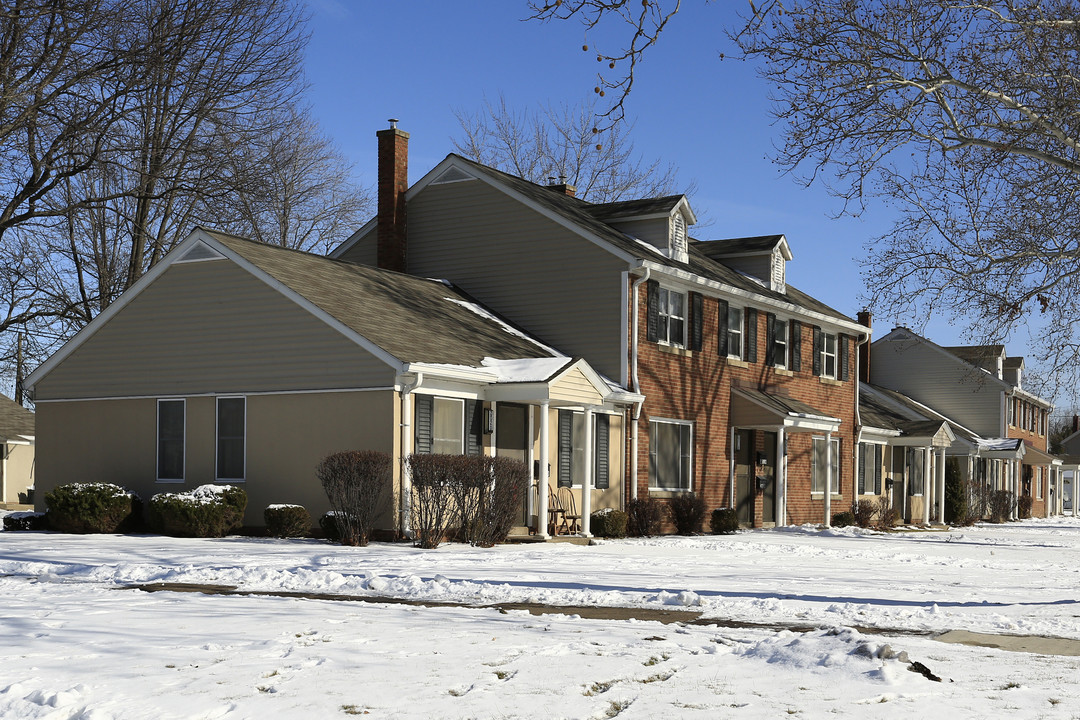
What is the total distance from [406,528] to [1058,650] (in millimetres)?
12904

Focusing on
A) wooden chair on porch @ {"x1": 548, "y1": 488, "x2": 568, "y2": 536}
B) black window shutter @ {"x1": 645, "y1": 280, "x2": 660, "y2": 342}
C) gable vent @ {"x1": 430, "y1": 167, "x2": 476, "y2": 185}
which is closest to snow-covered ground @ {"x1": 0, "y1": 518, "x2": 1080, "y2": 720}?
wooden chair on porch @ {"x1": 548, "y1": 488, "x2": 568, "y2": 536}

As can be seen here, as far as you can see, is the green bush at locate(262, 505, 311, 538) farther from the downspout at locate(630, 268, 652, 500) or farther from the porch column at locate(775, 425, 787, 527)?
the porch column at locate(775, 425, 787, 527)

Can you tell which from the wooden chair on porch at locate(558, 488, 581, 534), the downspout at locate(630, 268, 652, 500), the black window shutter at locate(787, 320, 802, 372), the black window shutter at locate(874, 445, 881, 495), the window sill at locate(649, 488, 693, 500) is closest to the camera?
the wooden chair on porch at locate(558, 488, 581, 534)

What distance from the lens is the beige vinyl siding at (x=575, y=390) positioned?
21945 millimetres

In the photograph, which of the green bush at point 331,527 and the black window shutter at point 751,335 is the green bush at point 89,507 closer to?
the green bush at point 331,527

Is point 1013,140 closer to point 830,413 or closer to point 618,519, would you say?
point 618,519

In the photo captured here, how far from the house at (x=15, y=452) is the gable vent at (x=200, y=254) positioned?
25653 millimetres

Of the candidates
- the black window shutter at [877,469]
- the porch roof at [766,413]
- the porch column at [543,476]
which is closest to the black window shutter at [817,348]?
the porch roof at [766,413]

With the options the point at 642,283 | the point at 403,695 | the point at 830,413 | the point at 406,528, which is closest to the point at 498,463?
the point at 406,528

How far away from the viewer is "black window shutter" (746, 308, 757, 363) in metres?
30.9

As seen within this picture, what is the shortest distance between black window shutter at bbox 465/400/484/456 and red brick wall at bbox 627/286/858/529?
509cm

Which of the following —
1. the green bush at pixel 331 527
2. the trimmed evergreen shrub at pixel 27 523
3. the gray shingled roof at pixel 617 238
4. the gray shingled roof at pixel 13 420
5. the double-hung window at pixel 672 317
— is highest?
the gray shingled roof at pixel 617 238

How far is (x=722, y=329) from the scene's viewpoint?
1165 inches

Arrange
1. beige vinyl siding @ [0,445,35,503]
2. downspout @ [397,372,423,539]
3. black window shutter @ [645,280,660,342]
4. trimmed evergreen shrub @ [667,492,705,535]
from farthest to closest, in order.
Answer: beige vinyl siding @ [0,445,35,503]
trimmed evergreen shrub @ [667,492,705,535]
black window shutter @ [645,280,660,342]
downspout @ [397,372,423,539]
